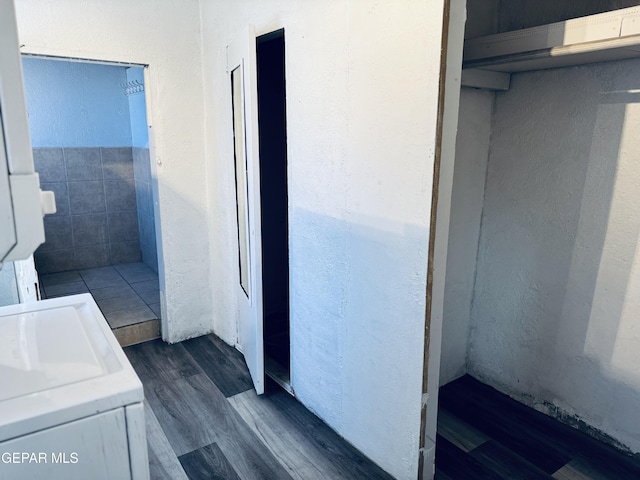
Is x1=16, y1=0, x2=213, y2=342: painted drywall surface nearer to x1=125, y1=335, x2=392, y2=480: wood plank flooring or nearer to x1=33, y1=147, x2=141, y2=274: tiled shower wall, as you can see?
x1=125, y1=335, x2=392, y2=480: wood plank flooring

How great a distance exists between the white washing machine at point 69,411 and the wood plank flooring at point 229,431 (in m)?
0.99

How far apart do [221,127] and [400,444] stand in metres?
1.98

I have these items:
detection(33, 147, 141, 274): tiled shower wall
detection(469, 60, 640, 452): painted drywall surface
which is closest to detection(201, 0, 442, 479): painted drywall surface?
detection(469, 60, 640, 452): painted drywall surface

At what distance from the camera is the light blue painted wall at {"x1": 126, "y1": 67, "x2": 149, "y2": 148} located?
3695 millimetres

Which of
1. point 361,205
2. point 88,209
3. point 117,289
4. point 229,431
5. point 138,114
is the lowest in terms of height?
point 229,431

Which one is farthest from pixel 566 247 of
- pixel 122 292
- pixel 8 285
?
pixel 122 292

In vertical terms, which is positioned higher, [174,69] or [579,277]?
[174,69]

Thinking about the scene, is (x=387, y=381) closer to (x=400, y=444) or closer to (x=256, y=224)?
(x=400, y=444)

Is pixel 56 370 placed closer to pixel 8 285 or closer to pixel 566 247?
pixel 8 285

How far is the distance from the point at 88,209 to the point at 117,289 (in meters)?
0.92

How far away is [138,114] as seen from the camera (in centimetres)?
384

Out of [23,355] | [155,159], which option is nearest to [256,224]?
[155,159]

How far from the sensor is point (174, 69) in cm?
275

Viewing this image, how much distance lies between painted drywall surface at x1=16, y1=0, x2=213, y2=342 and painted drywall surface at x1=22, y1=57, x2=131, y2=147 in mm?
1459
